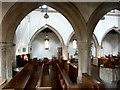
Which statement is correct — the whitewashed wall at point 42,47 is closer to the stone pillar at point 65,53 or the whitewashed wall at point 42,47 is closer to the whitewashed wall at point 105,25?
the stone pillar at point 65,53

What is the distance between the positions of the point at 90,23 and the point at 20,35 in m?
9.52

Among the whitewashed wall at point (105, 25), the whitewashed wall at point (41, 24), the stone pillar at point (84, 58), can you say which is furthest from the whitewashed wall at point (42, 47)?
the stone pillar at point (84, 58)

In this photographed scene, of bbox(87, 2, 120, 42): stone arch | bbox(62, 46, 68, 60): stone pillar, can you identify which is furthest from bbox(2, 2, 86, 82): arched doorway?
bbox(62, 46, 68, 60): stone pillar

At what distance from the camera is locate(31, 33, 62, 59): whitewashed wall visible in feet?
81.5

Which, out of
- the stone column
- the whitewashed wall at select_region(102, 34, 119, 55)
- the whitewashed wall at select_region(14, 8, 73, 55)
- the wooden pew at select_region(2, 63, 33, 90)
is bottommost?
the wooden pew at select_region(2, 63, 33, 90)

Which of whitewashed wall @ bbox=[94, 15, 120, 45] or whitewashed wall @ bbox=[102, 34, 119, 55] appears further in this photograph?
whitewashed wall @ bbox=[102, 34, 119, 55]

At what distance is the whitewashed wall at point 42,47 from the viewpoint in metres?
24.8

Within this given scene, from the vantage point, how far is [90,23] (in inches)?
432

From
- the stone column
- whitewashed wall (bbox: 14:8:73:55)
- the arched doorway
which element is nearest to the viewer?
the stone column

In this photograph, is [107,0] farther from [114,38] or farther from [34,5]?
[114,38]

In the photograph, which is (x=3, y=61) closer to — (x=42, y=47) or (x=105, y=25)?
(x=42, y=47)

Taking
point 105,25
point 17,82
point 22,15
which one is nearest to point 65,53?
point 105,25

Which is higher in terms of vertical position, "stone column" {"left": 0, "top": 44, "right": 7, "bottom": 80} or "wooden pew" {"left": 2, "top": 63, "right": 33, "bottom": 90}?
"stone column" {"left": 0, "top": 44, "right": 7, "bottom": 80}

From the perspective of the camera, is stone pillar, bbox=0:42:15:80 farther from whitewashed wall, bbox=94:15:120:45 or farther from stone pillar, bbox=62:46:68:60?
whitewashed wall, bbox=94:15:120:45
